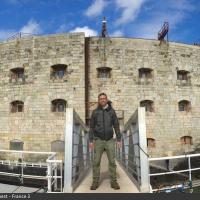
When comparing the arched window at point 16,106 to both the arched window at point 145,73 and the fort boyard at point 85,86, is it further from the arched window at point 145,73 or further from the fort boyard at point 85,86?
the arched window at point 145,73

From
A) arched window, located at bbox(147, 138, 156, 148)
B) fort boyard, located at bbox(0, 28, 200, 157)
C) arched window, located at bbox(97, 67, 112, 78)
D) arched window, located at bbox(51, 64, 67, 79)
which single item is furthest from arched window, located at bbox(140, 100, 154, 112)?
arched window, located at bbox(51, 64, 67, 79)

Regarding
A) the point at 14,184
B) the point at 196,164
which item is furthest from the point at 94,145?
the point at 196,164

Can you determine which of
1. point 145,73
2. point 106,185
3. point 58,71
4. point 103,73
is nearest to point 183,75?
point 145,73

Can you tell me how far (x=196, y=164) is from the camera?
557 inches

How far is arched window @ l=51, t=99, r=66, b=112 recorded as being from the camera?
17969 millimetres

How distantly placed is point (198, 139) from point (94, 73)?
653 cm

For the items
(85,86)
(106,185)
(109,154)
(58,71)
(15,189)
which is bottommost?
(15,189)

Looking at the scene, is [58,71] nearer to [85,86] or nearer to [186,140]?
[85,86]

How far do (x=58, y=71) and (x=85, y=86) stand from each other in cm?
161

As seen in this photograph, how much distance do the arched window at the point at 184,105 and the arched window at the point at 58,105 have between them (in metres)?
6.07

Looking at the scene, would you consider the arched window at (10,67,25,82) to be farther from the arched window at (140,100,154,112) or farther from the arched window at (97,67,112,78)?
the arched window at (140,100,154,112)

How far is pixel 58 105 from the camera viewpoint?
59.5 feet

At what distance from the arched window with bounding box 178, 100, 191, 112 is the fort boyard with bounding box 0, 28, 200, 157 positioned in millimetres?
139

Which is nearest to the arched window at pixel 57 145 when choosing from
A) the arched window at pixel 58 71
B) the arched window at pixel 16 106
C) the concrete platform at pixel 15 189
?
the arched window at pixel 16 106
